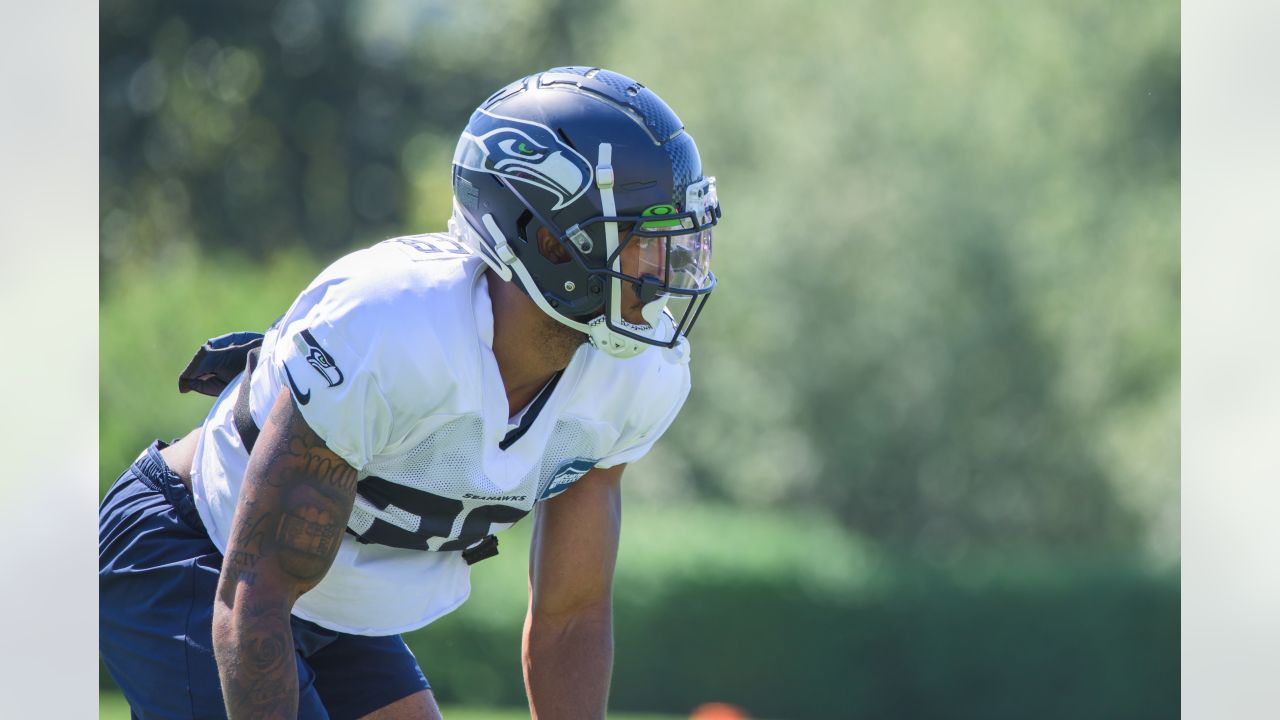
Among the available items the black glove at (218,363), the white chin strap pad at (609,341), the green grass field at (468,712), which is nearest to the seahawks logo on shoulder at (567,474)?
the white chin strap pad at (609,341)

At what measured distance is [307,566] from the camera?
2.49m

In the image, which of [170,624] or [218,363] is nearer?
[170,624]

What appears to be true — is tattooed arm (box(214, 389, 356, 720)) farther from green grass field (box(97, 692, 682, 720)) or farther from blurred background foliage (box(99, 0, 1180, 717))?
blurred background foliage (box(99, 0, 1180, 717))

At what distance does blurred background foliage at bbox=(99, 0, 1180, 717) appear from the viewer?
12625 mm

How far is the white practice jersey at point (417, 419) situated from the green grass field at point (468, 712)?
717cm

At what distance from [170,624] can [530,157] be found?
3.80 ft

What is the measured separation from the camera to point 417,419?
2.61 m

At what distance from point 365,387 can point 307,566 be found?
1.09ft

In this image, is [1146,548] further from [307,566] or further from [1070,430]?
[307,566]

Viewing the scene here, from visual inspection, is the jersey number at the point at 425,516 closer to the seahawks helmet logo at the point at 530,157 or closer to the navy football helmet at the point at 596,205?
the navy football helmet at the point at 596,205

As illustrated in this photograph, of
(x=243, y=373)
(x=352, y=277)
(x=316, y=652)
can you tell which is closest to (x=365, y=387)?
(x=352, y=277)

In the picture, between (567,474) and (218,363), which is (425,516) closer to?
(567,474)

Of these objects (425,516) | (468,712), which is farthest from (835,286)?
(425,516)
